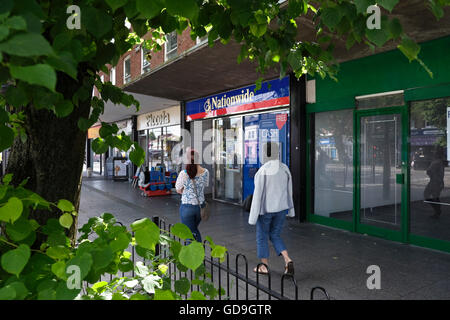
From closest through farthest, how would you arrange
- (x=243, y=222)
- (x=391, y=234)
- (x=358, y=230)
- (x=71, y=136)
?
(x=71, y=136)
(x=391, y=234)
(x=358, y=230)
(x=243, y=222)

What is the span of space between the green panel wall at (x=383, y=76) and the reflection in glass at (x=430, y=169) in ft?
1.47

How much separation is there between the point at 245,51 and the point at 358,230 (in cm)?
586

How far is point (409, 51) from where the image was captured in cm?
151

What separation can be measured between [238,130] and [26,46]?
34.0 ft

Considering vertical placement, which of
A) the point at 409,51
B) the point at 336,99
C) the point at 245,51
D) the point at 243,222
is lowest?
the point at 243,222

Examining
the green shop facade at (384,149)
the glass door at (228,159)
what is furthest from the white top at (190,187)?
the glass door at (228,159)

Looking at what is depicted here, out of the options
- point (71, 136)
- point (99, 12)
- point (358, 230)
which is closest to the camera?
point (99, 12)

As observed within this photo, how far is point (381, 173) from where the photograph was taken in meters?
6.89

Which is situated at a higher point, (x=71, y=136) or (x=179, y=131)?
(x=179, y=131)

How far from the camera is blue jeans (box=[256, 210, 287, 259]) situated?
15.5 ft

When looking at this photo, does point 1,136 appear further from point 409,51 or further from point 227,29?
point 409,51

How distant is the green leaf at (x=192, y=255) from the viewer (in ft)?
3.95

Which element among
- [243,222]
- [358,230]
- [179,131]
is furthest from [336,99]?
[179,131]

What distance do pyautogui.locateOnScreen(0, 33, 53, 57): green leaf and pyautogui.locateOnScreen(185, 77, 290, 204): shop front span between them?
828 centimetres
